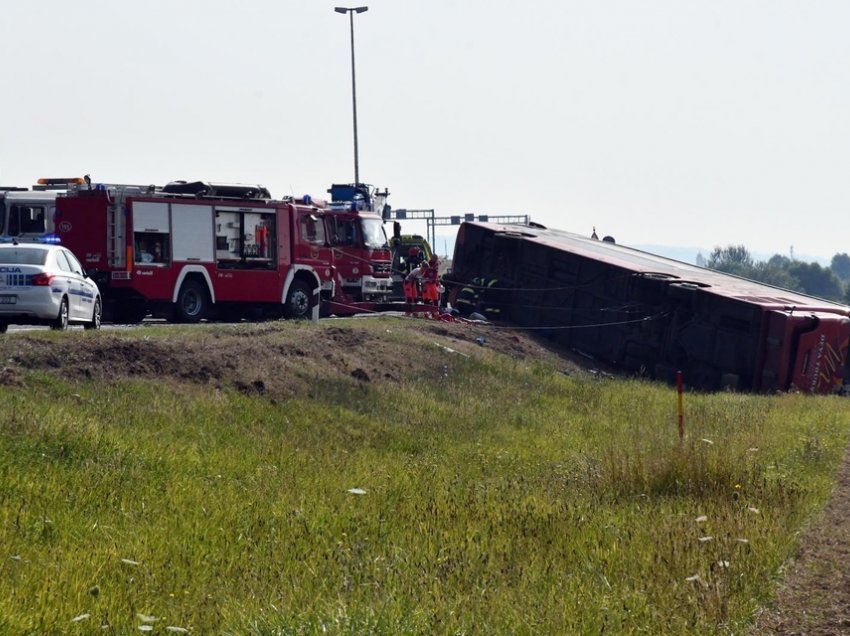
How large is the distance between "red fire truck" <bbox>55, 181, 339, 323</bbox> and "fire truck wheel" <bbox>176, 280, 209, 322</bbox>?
0.07 feet

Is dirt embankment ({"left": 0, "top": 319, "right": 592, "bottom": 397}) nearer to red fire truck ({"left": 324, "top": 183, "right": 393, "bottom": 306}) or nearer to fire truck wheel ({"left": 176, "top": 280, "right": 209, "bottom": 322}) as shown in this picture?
fire truck wheel ({"left": 176, "top": 280, "right": 209, "bottom": 322})

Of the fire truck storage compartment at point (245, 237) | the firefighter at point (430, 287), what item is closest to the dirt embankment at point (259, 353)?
the firefighter at point (430, 287)

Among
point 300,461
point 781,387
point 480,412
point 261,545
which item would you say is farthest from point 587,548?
point 781,387

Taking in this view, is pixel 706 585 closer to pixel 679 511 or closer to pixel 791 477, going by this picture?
pixel 679 511

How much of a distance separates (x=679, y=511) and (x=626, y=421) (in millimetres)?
8821

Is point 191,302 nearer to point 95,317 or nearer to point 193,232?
point 193,232

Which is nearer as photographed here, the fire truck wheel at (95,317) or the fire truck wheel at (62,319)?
the fire truck wheel at (62,319)

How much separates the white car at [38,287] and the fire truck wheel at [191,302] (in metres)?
5.54

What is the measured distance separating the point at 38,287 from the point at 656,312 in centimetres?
1350

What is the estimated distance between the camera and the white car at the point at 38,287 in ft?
62.5

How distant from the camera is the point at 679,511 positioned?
10.8 m

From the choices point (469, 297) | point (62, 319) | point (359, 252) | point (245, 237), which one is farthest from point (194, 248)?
point (469, 297)

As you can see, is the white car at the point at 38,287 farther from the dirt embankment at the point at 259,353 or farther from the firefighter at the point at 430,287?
the firefighter at the point at 430,287

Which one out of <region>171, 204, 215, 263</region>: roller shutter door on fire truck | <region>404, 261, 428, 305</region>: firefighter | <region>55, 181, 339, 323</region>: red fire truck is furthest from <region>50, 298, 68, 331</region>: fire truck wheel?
<region>404, 261, 428, 305</region>: firefighter
